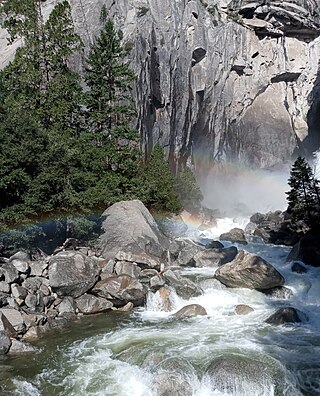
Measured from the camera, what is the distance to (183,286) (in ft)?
67.3

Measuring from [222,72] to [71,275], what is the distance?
46488 millimetres

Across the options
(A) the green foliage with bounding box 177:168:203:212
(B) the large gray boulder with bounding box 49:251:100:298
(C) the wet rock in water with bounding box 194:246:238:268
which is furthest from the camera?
(A) the green foliage with bounding box 177:168:203:212

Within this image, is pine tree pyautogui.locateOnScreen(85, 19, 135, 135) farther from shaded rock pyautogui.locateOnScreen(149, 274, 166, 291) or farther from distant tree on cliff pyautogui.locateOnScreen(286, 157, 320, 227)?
shaded rock pyautogui.locateOnScreen(149, 274, 166, 291)

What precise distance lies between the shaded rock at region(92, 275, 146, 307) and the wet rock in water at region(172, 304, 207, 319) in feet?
6.72

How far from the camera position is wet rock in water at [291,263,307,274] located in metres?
23.5

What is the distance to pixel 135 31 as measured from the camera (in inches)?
1724

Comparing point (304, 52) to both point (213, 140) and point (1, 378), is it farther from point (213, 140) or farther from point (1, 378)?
point (1, 378)

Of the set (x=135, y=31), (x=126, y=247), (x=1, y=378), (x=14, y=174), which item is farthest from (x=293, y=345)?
(x=135, y=31)

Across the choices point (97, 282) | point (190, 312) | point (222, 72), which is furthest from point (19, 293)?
point (222, 72)

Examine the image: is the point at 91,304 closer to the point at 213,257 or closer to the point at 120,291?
the point at 120,291

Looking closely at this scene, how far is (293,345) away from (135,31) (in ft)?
123

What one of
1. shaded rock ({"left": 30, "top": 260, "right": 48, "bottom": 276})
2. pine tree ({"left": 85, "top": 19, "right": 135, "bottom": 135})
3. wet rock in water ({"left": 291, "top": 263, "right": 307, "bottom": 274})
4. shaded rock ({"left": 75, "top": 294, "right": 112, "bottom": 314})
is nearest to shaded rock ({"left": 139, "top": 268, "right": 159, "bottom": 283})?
shaded rock ({"left": 75, "top": 294, "right": 112, "bottom": 314})

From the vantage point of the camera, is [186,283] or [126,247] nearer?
[186,283]

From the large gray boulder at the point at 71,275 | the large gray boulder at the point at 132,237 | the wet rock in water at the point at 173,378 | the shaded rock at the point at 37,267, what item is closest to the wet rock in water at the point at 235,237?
the large gray boulder at the point at 132,237
